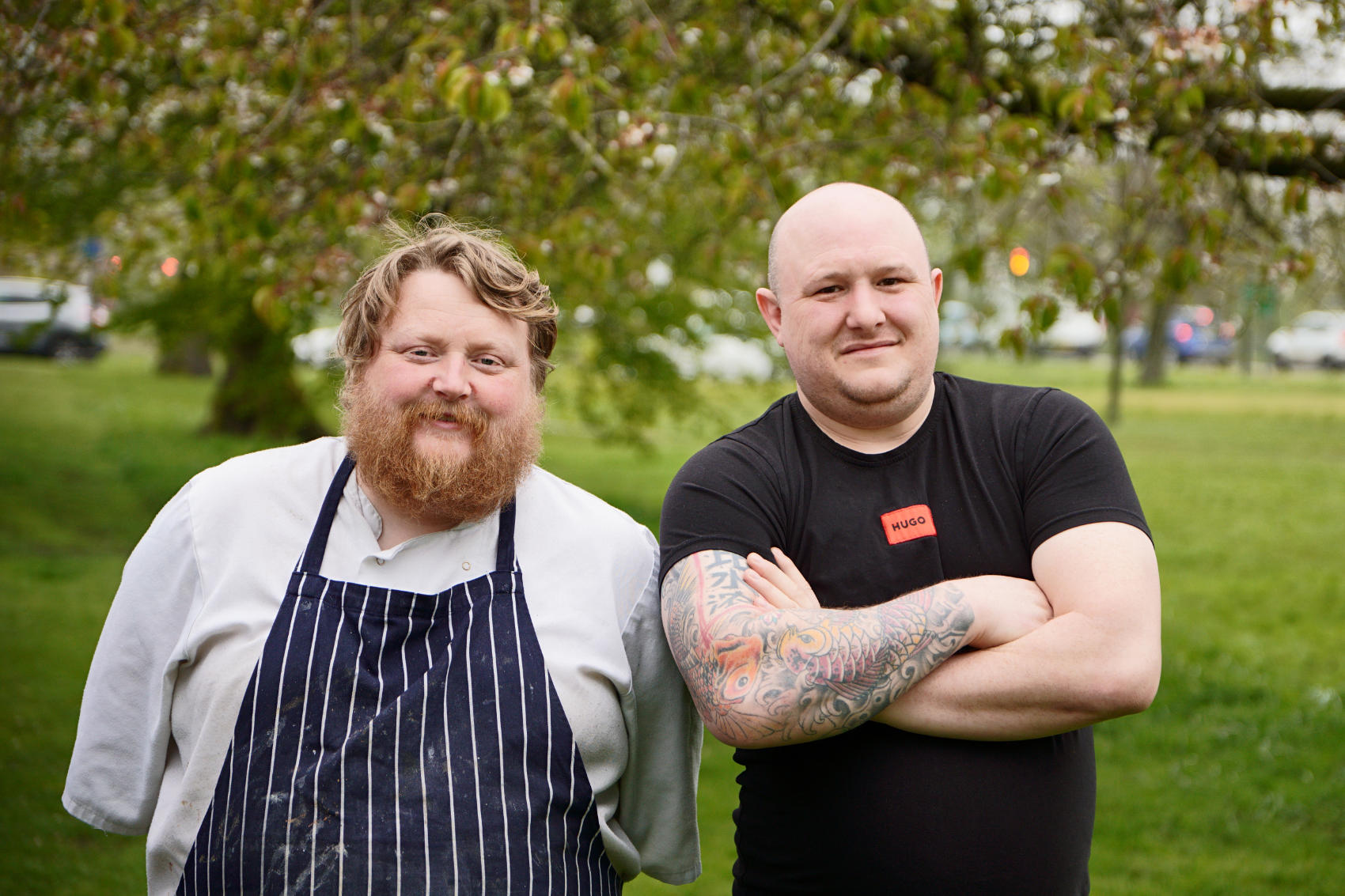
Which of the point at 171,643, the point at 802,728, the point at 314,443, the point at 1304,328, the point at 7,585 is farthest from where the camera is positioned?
the point at 1304,328

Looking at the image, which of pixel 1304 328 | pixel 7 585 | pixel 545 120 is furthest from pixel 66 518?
pixel 1304 328

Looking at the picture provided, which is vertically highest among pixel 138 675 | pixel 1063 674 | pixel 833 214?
pixel 833 214

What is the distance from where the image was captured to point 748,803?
7.80 feet

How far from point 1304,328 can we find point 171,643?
4178 centimetres

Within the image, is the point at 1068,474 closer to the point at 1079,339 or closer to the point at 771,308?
the point at 771,308

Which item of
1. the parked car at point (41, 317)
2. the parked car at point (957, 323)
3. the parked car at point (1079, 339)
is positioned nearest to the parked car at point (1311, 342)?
the parked car at point (1079, 339)

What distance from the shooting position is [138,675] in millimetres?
2328

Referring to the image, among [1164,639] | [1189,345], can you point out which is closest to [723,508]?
[1164,639]

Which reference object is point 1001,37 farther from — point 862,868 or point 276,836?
point 276,836

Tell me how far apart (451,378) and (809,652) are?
3.04ft

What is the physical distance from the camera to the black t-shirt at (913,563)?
2164 mm

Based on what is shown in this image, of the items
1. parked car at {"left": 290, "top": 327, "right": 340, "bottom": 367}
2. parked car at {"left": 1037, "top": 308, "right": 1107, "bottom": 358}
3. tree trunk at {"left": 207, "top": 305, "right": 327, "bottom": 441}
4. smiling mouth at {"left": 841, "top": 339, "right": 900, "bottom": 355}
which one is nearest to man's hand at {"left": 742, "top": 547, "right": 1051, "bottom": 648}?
smiling mouth at {"left": 841, "top": 339, "right": 900, "bottom": 355}

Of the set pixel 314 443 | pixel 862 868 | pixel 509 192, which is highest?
pixel 509 192

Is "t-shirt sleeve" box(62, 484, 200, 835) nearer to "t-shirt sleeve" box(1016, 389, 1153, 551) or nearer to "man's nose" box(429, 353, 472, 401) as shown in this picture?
"man's nose" box(429, 353, 472, 401)
